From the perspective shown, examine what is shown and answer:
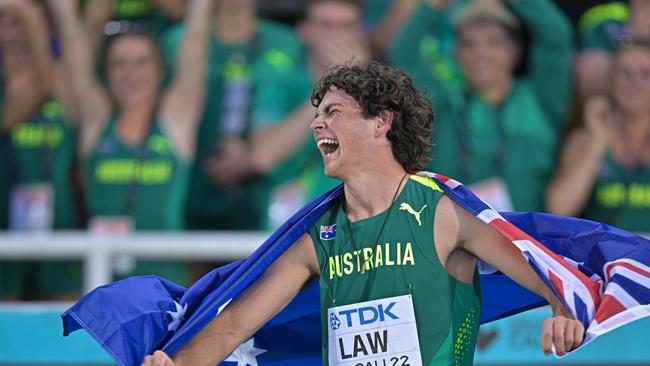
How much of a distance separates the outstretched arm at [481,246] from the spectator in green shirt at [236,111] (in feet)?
11.4

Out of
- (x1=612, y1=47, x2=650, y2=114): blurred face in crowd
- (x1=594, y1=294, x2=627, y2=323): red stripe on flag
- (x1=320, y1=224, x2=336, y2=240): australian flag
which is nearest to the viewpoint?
(x1=594, y1=294, x2=627, y2=323): red stripe on flag

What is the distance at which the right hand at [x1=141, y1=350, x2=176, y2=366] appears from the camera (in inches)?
160

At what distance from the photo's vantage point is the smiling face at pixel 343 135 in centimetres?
398

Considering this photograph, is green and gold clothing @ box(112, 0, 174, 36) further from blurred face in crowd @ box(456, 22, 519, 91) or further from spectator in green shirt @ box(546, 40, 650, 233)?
spectator in green shirt @ box(546, 40, 650, 233)

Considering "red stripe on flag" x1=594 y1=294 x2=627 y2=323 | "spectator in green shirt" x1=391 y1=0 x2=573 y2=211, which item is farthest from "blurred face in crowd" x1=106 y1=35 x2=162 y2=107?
"red stripe on flag" x1=594 y1=294 x2=627 y2=323

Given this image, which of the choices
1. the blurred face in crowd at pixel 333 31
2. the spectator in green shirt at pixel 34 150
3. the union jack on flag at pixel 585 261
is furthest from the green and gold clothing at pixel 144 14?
the union jack on flag at pixel 585 261

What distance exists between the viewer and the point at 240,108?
24.3 ft

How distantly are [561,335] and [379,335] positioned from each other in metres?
0.63

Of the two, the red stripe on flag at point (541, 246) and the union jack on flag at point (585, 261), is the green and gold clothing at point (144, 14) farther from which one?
the red stripe on flag at point (541, 246)

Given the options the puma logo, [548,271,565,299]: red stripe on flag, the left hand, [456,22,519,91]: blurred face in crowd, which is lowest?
the left hand

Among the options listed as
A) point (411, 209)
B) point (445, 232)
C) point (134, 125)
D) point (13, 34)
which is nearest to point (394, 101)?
point (411, 209)

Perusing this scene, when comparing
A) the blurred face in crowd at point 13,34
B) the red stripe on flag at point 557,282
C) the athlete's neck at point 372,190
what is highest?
the blurred face in crowd at point 13,34

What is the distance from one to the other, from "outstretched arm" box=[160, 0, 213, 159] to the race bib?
942 mm

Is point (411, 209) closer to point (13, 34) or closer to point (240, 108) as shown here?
point (240, 108)
